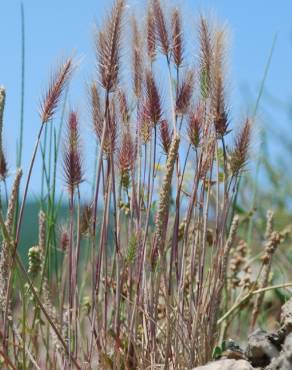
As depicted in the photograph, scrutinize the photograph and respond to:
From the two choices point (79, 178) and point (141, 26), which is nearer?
point (79, 178)

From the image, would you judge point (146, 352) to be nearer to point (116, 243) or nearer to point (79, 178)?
point (116, 243)

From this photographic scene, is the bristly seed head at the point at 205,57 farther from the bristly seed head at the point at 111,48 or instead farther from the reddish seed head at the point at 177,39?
the bristly seed head at the point at 111,48

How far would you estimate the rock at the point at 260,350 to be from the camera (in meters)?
2.16

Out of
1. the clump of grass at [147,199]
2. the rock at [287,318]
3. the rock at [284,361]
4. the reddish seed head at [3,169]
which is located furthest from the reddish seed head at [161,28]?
the rock at [284,361]

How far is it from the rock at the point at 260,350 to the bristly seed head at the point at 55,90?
0.74 m

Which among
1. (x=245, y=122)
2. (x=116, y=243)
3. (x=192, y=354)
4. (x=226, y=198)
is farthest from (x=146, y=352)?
(x=245, y=122)

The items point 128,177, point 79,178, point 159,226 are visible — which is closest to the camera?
point 159,226

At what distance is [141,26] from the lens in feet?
7.80

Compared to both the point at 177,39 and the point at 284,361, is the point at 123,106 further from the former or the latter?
the point at 284,361

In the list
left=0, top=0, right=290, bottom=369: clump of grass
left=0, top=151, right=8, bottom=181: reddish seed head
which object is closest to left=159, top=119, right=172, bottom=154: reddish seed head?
left=0, top=0, right=290, bottom=369: clump of grass

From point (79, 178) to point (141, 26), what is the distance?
493mm

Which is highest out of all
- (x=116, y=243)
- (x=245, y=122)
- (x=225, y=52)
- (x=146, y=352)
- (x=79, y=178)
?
(x=225, y=52)

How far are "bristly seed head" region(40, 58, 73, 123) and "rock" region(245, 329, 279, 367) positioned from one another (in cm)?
74

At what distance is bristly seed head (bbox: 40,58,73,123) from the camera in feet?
6.75
